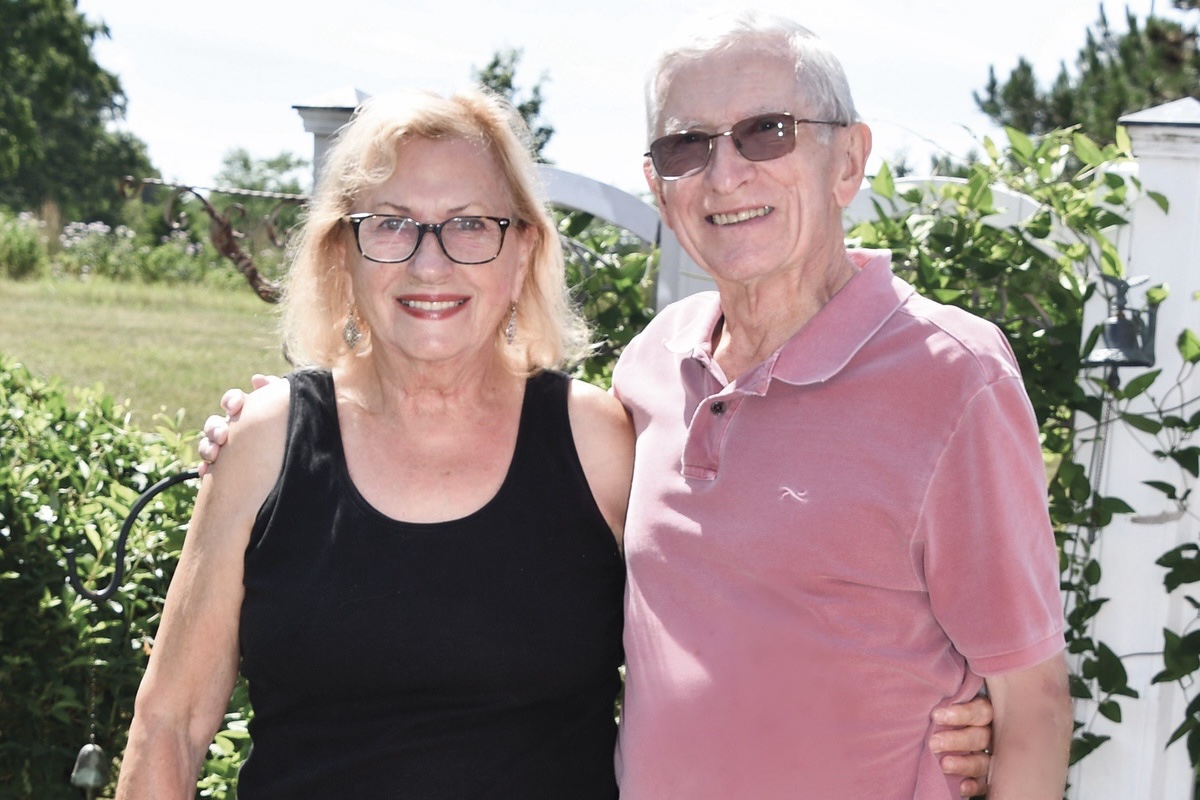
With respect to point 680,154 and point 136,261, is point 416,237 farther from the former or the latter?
point 136,261

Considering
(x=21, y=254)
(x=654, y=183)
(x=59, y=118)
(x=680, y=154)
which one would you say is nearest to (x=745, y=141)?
(x=680, y=154)

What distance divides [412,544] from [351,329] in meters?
0.48

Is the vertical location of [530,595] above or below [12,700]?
above

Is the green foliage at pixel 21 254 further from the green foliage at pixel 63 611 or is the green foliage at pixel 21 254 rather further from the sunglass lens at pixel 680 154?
the sunglass lens at pixel 680 154

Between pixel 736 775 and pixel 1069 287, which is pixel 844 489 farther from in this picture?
pixel 1069 287

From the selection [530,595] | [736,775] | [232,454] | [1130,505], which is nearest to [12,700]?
[232,454]

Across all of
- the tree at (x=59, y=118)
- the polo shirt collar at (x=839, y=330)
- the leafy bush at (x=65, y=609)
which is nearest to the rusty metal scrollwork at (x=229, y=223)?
the leafy bush at (x=65, y=609)

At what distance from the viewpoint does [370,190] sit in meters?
2.06

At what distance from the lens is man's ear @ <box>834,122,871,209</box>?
190 cm

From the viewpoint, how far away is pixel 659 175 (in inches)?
76.0

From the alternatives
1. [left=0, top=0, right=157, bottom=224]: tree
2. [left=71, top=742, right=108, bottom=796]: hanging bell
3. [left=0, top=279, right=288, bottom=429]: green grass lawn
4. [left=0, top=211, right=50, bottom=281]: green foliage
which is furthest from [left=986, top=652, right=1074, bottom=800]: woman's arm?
A: [left=0, top=0, right=157, bottom=224]: tree

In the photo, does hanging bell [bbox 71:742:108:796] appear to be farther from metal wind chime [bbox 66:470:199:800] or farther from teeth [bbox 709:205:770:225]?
teeth [bbox 709:205:770:225]

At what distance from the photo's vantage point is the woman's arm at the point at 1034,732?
1659 mm

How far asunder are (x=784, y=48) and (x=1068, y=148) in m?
1.46
